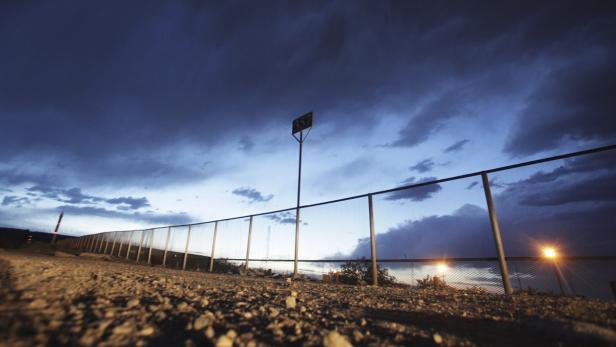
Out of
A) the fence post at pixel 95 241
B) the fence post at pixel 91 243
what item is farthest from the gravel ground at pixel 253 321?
the fence post at pixel 91 243

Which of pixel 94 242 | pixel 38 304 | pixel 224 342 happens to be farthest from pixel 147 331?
pixel 94 242

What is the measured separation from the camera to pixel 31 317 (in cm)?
149

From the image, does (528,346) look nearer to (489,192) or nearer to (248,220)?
(489,192)

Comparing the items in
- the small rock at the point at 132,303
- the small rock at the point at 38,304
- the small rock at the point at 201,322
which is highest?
the small rock at the point at 38,304

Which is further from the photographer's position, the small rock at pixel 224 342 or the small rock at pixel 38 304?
the small rock at pixel 38 304

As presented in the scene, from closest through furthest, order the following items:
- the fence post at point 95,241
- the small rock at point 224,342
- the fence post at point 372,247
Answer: the small rock at point 224,342 < the fence post at point 372,247 < the fence post at point 95,241

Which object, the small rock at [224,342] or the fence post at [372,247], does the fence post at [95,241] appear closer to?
the fence post at [372,247]

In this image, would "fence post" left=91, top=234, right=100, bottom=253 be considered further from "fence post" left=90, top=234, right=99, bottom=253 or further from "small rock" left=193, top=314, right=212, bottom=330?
"small rock" left=193, top=314, right=212, bottom=330

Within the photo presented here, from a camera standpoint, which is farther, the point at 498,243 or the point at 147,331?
the point at 498,243

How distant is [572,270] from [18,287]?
636cm

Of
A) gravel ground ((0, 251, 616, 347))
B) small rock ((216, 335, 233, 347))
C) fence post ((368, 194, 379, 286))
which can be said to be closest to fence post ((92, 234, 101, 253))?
gravel ground ((0, 251, 616, 347))

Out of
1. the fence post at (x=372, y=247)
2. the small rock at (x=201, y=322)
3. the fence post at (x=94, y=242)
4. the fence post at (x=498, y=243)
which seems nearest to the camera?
the small rock at (x=201, y=322)

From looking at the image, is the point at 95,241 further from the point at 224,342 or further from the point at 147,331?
the point at 224,342

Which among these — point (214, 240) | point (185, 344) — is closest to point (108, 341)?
point (185, 344)
